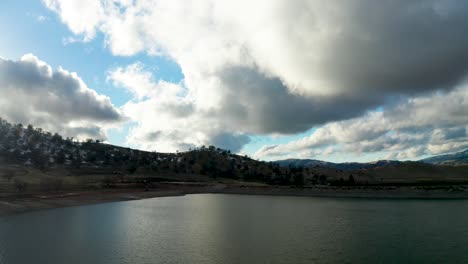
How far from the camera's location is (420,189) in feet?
475

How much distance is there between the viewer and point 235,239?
5178cm

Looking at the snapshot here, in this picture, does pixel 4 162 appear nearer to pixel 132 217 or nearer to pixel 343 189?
pixel 132 217

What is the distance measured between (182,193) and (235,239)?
119965 millimetres

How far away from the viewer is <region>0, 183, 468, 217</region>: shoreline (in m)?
95.2

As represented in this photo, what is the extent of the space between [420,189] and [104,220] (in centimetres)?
12899

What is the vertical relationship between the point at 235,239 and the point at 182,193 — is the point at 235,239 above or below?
below

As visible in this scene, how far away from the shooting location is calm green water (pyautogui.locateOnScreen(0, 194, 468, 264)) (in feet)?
134

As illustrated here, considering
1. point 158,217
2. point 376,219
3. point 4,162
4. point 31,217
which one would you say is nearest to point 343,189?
point 376,219

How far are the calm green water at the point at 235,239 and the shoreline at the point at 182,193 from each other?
2007 centimetres

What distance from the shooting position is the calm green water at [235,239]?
4078 cm

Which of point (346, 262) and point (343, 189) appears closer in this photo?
point (346, 262)

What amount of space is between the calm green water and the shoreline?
20073 mm

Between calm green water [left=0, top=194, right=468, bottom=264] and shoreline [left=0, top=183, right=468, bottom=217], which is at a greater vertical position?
shoreline [left=0, top=183, right=468, bottom=217]

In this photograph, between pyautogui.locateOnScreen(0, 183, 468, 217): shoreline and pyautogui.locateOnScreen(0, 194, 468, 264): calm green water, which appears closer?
pyautogui.locateOnScreen(0, 194, 468, 264): calm green water
